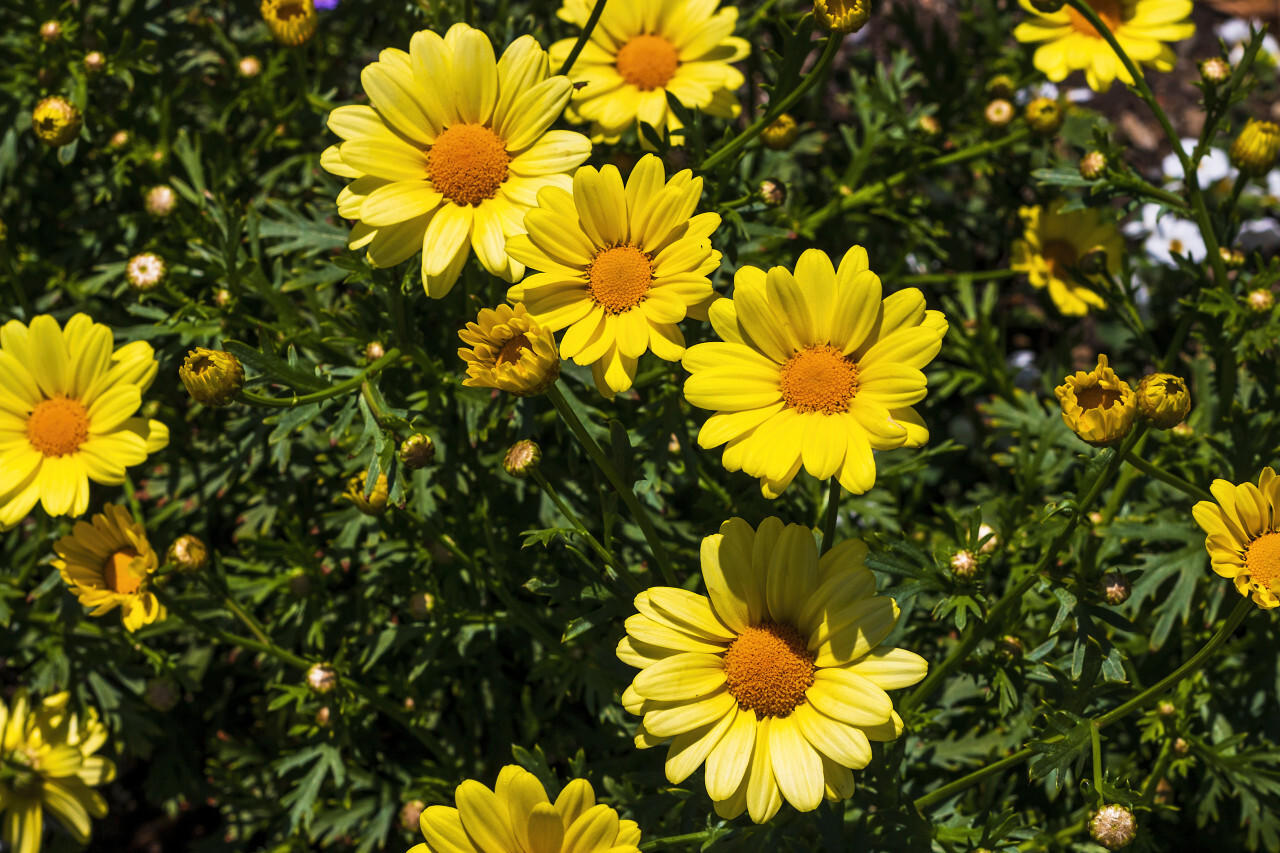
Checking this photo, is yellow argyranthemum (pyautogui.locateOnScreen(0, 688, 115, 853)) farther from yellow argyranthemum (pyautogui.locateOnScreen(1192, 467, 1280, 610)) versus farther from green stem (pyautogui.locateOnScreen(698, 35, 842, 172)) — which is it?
yellow argyranthemum (pyautogui.locateOnScreen(1192, 467, 1280, 610))

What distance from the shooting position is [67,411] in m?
2.92

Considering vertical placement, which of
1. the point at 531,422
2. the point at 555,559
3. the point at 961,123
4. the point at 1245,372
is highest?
the point at 961,123

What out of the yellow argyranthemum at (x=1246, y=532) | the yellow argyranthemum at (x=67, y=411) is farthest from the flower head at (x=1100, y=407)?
the yellow argyranthemum at (x=67, y=411)

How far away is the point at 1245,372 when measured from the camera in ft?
12.5

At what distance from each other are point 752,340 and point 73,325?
1949mm

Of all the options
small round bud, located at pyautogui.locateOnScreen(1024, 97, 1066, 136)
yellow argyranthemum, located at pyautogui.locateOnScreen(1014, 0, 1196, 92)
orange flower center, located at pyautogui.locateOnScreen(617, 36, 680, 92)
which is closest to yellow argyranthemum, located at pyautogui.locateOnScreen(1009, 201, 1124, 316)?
small round bud, located at pyautogui.locateOnScreen(1024, 97, 1066, 136)

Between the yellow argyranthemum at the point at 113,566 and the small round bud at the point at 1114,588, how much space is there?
98.2 inches

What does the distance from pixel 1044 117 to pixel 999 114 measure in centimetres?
21

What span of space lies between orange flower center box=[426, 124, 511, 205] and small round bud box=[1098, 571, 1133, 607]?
69.9 inches

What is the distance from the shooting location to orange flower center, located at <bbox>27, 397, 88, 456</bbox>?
2893mm

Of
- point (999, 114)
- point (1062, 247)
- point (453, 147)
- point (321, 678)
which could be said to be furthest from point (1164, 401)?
point (321, 678)

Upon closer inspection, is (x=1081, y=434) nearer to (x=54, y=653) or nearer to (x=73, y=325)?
(x=73, y=325)

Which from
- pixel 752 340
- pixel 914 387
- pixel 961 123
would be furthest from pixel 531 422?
pixel 961 123

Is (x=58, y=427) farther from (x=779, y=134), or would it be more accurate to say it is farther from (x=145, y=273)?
(x=779, y=134)
